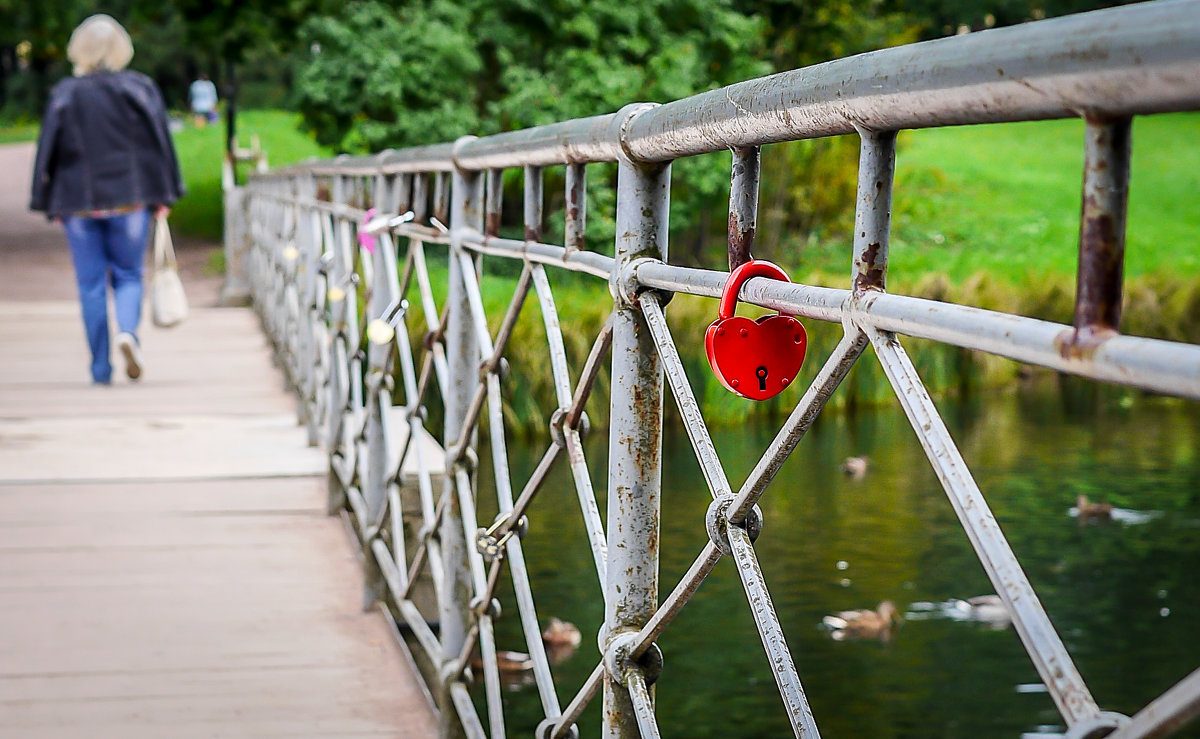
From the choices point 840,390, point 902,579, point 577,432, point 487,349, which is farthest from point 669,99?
point 577,432

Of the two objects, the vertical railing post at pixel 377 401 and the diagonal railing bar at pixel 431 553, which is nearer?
the diagonal railing bar at pixel 431 553

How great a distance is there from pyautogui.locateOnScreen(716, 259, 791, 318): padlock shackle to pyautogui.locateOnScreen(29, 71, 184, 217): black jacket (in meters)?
5.12

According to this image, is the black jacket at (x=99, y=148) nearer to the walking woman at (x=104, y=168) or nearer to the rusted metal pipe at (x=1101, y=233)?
the walking woman at (x=104, y=168)

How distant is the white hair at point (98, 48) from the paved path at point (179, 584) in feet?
4.59

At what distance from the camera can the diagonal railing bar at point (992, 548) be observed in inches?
28.7

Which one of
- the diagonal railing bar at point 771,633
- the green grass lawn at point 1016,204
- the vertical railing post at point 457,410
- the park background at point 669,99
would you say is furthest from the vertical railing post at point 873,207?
the green grass lawn at point 1016,204

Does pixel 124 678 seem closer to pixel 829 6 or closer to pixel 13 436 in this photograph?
pixel 13 436

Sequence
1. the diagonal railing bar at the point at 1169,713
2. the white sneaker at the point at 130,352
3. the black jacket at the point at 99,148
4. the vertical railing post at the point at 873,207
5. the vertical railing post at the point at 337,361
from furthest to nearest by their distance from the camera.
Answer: the white sneaker at the point at 130,352, the black jacket at the point at 99,148, the vertical railing post at the point at 337,361, the vertical railing post at the point at 873,207, the diagonal railing bar at the point at 1169,713

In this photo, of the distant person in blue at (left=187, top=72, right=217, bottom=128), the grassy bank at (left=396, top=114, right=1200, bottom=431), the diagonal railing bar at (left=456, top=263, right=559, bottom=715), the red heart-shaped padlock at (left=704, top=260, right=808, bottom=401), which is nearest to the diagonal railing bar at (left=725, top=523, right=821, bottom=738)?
the red heart-shaped padlock at (left=704, top=260, right=808, bottom=401)

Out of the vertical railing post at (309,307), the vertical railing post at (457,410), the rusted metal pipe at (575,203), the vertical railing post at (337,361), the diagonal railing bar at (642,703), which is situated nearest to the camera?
the diagonal railing bar at (642,703)

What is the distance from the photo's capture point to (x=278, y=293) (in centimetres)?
681

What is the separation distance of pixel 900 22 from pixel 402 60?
9317mm

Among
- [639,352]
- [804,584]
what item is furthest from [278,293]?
[639,352]

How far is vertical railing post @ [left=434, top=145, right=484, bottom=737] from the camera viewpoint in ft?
7.41
